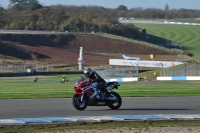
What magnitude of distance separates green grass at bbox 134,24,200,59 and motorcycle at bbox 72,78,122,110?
105m

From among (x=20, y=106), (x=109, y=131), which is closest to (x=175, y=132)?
(x=109, y=131)

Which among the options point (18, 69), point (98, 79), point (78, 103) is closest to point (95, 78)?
point (98, 79)

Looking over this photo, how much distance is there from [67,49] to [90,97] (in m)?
86.6

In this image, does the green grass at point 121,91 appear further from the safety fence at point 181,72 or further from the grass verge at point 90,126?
the safety fence at point 181,72

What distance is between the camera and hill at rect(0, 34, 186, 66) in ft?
298

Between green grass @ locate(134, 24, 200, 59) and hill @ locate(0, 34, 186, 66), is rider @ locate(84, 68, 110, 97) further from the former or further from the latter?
green grass @ locate(134, 24, 200, 59)

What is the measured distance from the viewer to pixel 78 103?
59.1ft

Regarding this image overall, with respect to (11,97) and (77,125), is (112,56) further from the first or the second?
(77,125)

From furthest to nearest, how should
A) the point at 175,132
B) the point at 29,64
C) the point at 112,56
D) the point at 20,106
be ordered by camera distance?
the point at 112,56 → the point at 29,64 → the point at 20,106 → the point at 175,132

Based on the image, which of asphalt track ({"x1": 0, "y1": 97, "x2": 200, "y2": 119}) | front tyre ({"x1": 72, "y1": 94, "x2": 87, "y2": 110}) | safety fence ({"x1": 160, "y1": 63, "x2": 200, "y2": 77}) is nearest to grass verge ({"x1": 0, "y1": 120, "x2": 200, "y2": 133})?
asphalt track ({"x1": 0, "y1": 97, "x2": 200, "y2": 119})

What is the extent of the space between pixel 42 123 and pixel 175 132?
3.53 metres

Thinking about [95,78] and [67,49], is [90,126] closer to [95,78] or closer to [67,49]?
[95,78]

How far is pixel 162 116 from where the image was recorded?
16.5 m

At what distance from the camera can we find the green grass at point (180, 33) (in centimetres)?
13062
